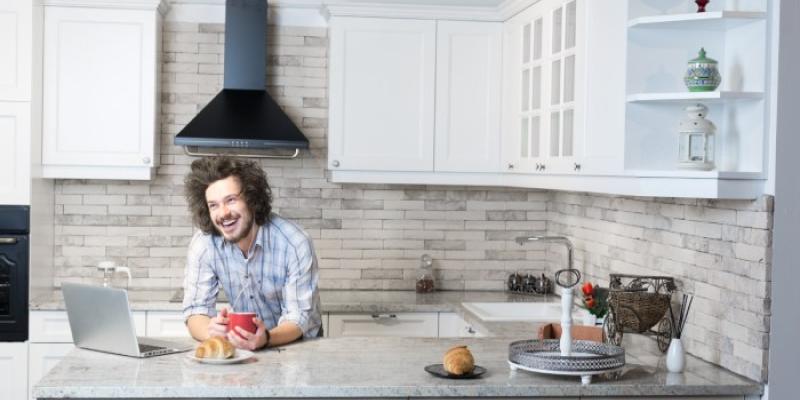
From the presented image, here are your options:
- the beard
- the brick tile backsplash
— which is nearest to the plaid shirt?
the beard

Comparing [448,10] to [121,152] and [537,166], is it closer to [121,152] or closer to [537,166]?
[537,166]

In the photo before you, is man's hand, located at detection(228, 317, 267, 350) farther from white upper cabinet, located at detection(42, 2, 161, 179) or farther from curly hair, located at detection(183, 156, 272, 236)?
white upper cabinet, located at detection(42, 2, 161, 179)

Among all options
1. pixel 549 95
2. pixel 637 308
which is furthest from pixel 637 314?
pixel 549 95

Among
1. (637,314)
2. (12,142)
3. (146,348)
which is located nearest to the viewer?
(146,348)

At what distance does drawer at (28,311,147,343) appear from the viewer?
15.7 ft

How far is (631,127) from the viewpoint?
3.35m

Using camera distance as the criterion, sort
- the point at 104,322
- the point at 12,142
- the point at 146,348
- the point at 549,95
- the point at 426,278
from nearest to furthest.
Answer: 1. the point at 104,322
2. the point at 146,348
3. the point at 549,95
4. the point at 12,142
5. the point at 426,278

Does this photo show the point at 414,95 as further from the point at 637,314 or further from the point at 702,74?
the point at 702,74

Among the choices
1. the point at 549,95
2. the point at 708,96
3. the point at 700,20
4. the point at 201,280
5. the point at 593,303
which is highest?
the point at 700,20

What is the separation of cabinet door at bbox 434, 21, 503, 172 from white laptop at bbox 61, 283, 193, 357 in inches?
87.2

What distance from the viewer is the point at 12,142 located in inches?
188

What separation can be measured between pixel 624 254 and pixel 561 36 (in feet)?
3.27

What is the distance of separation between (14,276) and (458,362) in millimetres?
2814

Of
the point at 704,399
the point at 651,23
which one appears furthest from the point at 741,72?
the point at 704,399
